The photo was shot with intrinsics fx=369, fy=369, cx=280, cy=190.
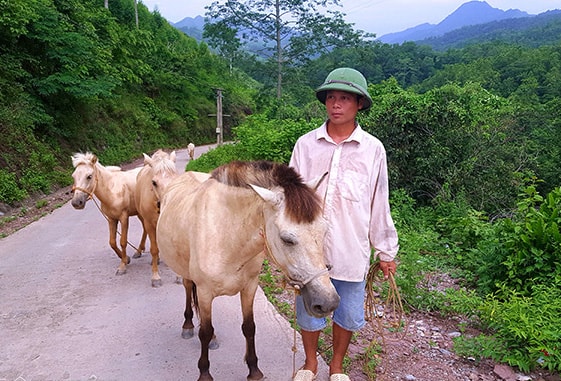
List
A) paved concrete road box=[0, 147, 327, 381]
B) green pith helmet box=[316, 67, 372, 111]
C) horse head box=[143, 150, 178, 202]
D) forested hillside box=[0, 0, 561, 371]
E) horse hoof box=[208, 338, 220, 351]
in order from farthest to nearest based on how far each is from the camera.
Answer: horse head box=[143, 150, 178, 202]
forested hillside box=[0, 0, 561, 371]
horse hoof box=[208, 338, 220, 351]
paved concrete road box=[0, 147, 327, 381]
green pith helmet box=[316, 67, 372, 111]

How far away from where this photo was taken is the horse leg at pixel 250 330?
8.84ft

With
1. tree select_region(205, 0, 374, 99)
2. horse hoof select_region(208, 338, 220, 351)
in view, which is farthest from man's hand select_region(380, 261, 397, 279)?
tree select_region(205, 0, 374, 99)

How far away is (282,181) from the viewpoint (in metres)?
2.07

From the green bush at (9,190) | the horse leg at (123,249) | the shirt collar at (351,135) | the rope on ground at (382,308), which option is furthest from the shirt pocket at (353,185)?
the green bush at (9,190)

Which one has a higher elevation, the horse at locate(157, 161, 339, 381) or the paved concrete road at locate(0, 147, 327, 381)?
the horse at locate(157, 161, 339, 381)

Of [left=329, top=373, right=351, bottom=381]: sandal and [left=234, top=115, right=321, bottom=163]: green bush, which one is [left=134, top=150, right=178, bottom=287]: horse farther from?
[left=234, top=115, right=321, bottom=163]: green bush

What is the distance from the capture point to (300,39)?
74.2 ft

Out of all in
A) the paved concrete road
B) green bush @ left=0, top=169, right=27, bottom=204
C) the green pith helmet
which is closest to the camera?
the green pith helmet

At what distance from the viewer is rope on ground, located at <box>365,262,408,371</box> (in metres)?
2.66

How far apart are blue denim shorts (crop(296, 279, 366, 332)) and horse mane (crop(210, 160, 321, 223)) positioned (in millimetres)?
740

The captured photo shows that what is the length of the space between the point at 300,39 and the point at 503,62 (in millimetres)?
19419

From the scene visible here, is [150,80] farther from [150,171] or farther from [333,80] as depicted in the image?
[333,80]

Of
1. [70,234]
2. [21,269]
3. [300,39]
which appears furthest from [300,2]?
[21,269]

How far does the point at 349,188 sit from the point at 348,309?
82 cm
